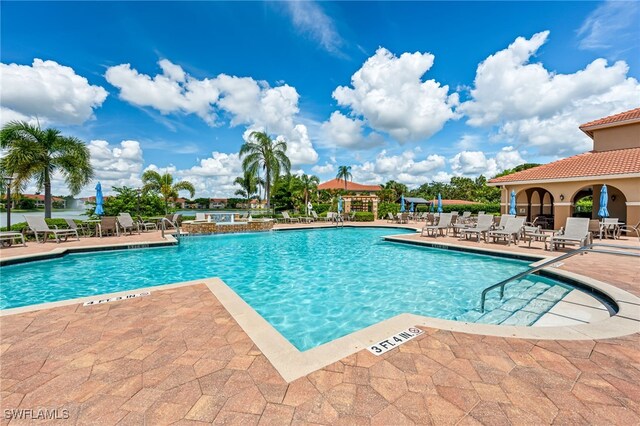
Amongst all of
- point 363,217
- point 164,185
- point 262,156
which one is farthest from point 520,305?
point 164,185

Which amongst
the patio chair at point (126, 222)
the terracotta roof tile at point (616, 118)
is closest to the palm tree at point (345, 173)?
the terracotta roof tile at point (616, 118)

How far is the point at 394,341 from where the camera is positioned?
2.76 m

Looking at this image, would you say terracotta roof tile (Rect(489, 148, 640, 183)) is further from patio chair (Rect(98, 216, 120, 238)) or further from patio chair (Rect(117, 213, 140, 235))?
patio chair (Rect(98, 216, 120, 238))

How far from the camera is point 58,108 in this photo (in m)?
13.7

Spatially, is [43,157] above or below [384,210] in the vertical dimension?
above

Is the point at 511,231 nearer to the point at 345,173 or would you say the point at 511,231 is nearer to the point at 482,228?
the point at 482,228

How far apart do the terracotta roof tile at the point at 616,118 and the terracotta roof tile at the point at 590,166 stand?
1714mm

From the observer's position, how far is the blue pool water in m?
4.67

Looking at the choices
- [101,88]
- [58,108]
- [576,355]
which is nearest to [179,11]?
[101,88]

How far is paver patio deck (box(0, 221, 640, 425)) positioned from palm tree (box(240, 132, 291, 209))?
19851mm

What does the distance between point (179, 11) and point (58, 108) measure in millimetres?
9704

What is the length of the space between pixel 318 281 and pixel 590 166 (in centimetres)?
1688

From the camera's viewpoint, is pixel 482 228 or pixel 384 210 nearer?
pixel 482 228

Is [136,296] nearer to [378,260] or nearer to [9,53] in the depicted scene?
[378,260]
